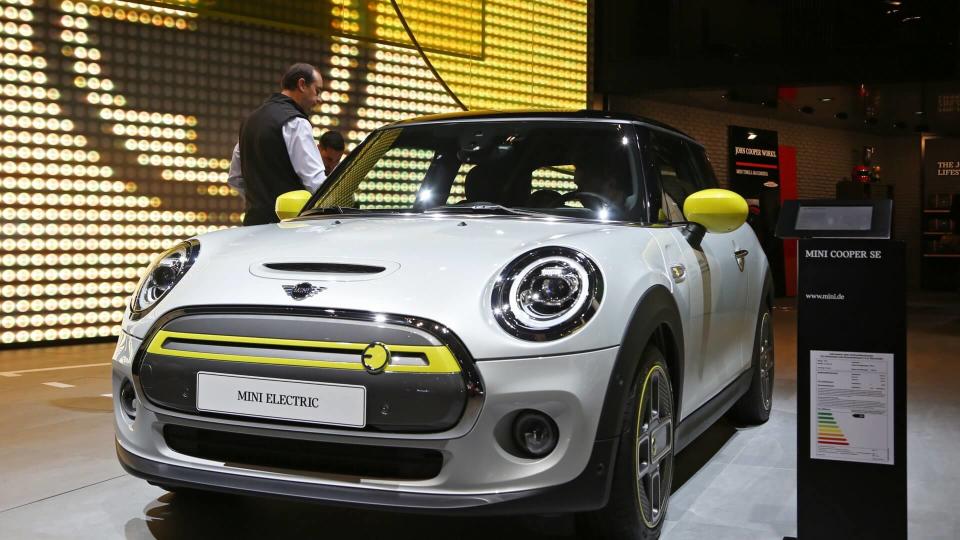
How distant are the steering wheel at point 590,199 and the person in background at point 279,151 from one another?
1784 millimetres

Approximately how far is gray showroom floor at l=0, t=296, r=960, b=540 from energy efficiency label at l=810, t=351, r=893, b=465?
17.6 inches

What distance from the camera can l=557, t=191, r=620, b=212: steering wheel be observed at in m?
3.27

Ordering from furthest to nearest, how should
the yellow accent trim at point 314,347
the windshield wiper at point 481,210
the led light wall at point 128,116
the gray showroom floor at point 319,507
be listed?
1. the led light wall at point 128,116
2. the windshield wiper at point 481,210
3. the gray showroom floor at point 319,507
4. the yellow accent trim at point 314,347

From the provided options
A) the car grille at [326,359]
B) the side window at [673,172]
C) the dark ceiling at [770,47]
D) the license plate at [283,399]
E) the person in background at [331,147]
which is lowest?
the license plate at [283,399]

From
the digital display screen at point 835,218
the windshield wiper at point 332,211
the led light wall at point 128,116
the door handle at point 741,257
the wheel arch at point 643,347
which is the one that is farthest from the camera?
the led light wall at point 128,116

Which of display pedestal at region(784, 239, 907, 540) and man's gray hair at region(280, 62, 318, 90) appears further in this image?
man's gray hair at region(280, 62, 318, 90)

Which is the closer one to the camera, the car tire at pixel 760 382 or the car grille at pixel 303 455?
the car grille at pixel 303 455

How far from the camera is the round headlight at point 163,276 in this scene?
2742 millimetres

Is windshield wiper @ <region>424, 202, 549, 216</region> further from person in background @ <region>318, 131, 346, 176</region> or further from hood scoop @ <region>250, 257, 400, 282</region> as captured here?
person in background @ <region>318, 131, 346, 176</region>

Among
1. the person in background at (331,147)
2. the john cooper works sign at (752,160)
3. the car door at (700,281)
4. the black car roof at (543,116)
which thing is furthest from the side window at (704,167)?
the john cooper works sign at (752,160)

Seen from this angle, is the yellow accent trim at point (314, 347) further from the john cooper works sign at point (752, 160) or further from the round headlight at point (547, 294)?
the john cooper works sign at point (752, 160)

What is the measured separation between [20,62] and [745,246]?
537cm

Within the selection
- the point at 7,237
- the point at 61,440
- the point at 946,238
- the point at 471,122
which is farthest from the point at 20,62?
the point at 946,238

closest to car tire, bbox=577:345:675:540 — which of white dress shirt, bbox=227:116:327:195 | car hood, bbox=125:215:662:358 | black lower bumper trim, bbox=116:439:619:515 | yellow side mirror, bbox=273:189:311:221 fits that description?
black lower bumper trim, bbox=116:439:619:515
